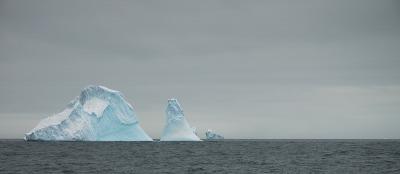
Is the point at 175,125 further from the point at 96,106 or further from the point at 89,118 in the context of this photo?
the point at 89,118

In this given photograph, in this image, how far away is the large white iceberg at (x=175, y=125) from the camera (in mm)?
103500

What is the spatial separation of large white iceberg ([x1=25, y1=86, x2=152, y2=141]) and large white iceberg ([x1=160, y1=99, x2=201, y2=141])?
6.79m

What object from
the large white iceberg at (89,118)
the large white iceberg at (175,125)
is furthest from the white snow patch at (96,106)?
the large white iceberg at (175,125)

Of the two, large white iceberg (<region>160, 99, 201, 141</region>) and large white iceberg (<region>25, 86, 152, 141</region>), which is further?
large white iceberg (<region>160, 99, 201, 141</region>)

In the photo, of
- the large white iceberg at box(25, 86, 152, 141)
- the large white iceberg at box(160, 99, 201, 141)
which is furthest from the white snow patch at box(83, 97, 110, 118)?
the large white iceberg at box(160, 99, 201, 141)

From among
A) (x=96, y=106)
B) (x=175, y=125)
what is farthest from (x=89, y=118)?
(x=175, y=125)

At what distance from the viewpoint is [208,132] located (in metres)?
152

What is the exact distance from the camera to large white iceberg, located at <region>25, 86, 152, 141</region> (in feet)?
318

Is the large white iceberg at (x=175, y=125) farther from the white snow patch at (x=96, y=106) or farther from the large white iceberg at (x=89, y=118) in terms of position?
the white snow patch at (x=96, y=106)

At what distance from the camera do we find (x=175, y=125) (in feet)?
357

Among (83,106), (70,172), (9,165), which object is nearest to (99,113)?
(83,106)

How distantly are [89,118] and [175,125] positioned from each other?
18166 millimetres

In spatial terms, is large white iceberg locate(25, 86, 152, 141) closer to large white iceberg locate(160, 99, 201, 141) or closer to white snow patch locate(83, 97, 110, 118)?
white snow patch locate(83, 97, 110, 118)

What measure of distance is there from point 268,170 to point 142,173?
9.52m
